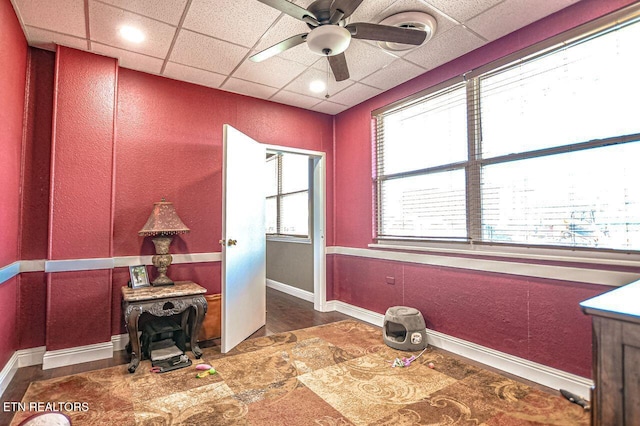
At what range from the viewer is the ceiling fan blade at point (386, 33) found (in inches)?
81.1

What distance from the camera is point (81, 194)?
9.33 feet

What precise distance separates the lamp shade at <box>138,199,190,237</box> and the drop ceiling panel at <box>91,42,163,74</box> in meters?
1.33

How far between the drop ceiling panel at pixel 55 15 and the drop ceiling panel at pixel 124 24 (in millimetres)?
78

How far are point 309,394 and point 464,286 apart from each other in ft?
5.35

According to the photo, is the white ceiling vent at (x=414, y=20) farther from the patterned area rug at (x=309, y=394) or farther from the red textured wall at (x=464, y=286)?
the patterned area rug at (x=309, y=394)

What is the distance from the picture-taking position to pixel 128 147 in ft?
10.5

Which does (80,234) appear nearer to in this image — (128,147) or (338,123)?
(128,147)

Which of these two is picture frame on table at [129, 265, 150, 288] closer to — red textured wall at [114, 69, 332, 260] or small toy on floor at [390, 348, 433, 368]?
red textured wall at [114, 69, 332, 260]

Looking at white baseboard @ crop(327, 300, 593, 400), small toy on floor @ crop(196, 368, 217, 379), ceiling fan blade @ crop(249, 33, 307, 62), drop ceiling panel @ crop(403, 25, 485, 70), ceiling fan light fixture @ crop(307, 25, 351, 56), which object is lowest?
small toy on floor @ crop(196, 368, 217, 379)

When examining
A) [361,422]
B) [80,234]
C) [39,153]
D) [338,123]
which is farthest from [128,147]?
[361,422]

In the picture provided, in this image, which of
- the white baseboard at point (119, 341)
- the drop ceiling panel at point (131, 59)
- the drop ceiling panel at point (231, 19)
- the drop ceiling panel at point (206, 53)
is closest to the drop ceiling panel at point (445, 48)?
the drop ceiling panel at point (231, 19)

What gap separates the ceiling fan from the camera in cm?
191

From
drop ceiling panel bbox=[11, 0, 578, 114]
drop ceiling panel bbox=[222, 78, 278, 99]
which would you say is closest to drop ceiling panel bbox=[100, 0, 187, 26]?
drop ceiling panel bbox=[11, 0, 578, 114]

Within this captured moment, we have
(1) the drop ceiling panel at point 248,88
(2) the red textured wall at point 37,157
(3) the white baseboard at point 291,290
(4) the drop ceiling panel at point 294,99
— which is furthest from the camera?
(3) the white baseboard at point 291,290
